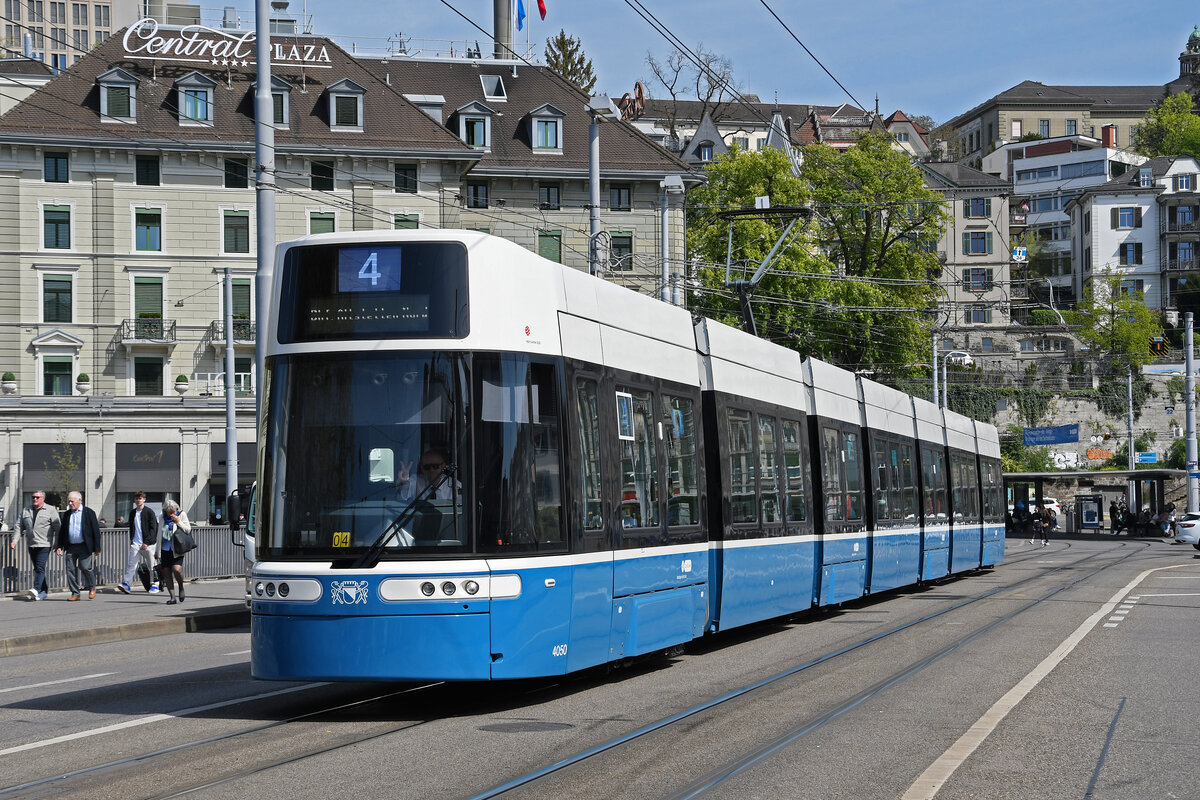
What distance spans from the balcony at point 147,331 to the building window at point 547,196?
48.0 feet

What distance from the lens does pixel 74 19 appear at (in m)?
152

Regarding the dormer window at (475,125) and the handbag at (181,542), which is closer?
the handbag at (181,542)

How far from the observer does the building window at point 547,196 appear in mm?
59750

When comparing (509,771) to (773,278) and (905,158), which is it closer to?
(773,278)

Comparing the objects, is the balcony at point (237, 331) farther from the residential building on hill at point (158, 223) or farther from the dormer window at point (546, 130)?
the dormer window at point (546, 130)

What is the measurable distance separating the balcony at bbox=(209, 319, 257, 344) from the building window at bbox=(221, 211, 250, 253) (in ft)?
8.82

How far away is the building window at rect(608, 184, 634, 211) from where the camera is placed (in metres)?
60.7

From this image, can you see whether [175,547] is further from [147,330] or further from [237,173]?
[237,173]

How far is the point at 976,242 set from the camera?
11075 centimetres

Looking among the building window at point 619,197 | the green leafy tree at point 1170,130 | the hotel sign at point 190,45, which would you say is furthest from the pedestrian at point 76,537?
the green leafy tree at point 1170,130

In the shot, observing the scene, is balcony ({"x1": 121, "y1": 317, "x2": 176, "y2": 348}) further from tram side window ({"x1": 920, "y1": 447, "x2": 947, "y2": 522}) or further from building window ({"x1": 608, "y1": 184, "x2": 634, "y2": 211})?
tram side window ({"x1": 920, "y1": 447, "x2": 947, "y2": 522})

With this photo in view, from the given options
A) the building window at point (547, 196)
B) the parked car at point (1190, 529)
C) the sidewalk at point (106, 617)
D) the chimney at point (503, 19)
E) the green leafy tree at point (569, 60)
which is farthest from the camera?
the green leafy tree at point (569, 60)

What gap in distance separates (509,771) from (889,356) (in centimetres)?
5564

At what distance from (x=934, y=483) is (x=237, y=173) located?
36.1m
